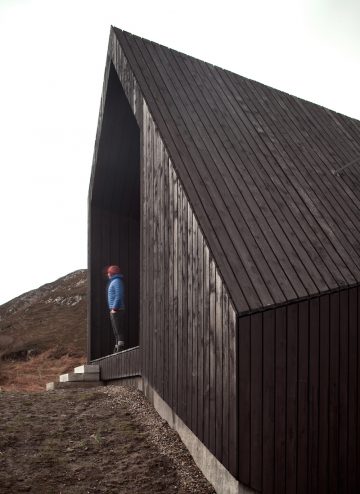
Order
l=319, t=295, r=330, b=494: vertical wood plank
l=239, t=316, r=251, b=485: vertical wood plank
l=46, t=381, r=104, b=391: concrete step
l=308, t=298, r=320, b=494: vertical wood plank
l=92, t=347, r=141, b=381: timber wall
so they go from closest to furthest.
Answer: l=239, t=316, r=251, b=485: vertical wood plank < l=308, t=298, r=320, b=494: vertical wood plank < l=319, t=295, r=330, b=494: vertical wood plank < l=92, t=347, r=141, b=381: timber wall < l=46, t=381, r=104, b=391: concrete step

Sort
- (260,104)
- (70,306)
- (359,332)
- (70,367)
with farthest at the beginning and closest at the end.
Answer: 1. (70,306)
2. (70,367)
3. (260,104)
4. (359,332)

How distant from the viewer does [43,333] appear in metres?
A: 24.4

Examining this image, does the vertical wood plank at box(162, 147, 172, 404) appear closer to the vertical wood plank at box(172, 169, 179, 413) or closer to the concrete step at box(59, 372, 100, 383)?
the vertical wood plank at box(172, 169, 179, 413)

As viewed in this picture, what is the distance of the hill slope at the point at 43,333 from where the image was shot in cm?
1949

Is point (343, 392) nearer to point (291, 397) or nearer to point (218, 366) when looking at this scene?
point (291, 397)

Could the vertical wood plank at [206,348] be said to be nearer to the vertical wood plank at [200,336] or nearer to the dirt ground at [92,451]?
the vertical wood plank at [200,336]

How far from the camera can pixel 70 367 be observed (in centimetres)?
2012

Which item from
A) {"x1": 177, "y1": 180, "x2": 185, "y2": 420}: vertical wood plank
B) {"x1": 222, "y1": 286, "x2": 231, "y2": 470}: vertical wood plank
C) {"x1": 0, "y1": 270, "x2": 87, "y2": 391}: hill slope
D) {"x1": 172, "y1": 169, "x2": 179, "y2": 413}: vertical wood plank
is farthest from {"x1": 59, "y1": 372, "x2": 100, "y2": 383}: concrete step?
{"x1": 222, "y1": 286, "x2": 231, "y2": 470}: vertical wood plank

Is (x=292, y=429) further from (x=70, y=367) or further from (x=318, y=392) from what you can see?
(x=70, y=367)

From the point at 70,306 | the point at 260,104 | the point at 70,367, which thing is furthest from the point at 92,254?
the point at 70,306

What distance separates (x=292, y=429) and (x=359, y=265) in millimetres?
2064

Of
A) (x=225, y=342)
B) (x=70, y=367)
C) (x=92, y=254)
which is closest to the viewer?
(x=225, y=342)

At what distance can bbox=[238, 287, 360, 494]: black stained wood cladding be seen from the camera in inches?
181

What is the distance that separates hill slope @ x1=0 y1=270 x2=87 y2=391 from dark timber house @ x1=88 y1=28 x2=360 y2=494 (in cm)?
1138
